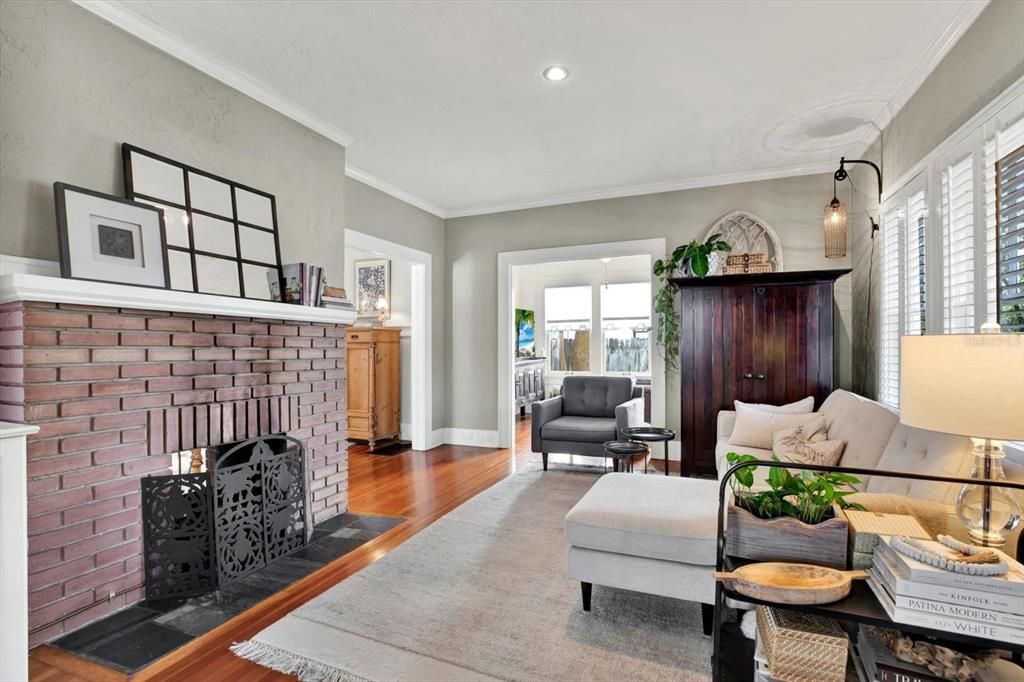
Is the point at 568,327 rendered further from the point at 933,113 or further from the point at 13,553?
the point at 13,553

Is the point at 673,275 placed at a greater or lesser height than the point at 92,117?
lesser

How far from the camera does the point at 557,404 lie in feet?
16.6

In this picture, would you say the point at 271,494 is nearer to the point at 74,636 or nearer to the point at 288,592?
the point at 288,592

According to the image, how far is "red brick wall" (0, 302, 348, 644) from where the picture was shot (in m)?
1.94

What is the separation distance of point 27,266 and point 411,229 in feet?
11.2

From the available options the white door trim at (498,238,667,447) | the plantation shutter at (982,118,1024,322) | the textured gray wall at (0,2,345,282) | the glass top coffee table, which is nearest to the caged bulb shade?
the white door trim at (498,238,667,447)

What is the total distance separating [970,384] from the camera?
1.31m

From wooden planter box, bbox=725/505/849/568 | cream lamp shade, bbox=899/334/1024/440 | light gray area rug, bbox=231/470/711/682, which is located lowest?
light gray area rug, bbox=231/470/711/682

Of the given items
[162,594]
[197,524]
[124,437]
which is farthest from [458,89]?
[162,594]

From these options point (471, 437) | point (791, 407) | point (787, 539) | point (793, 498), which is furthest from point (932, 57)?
point (471, 437)

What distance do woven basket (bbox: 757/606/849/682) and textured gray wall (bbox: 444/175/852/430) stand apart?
371 cm

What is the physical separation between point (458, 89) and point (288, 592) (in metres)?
2.84

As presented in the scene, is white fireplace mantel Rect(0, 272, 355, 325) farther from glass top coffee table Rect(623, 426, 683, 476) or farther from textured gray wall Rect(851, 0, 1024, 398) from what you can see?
textured gray wall Rect(851, 0, 1024, 398)

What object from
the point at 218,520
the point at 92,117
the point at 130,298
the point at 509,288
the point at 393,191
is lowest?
the point at 218,520
